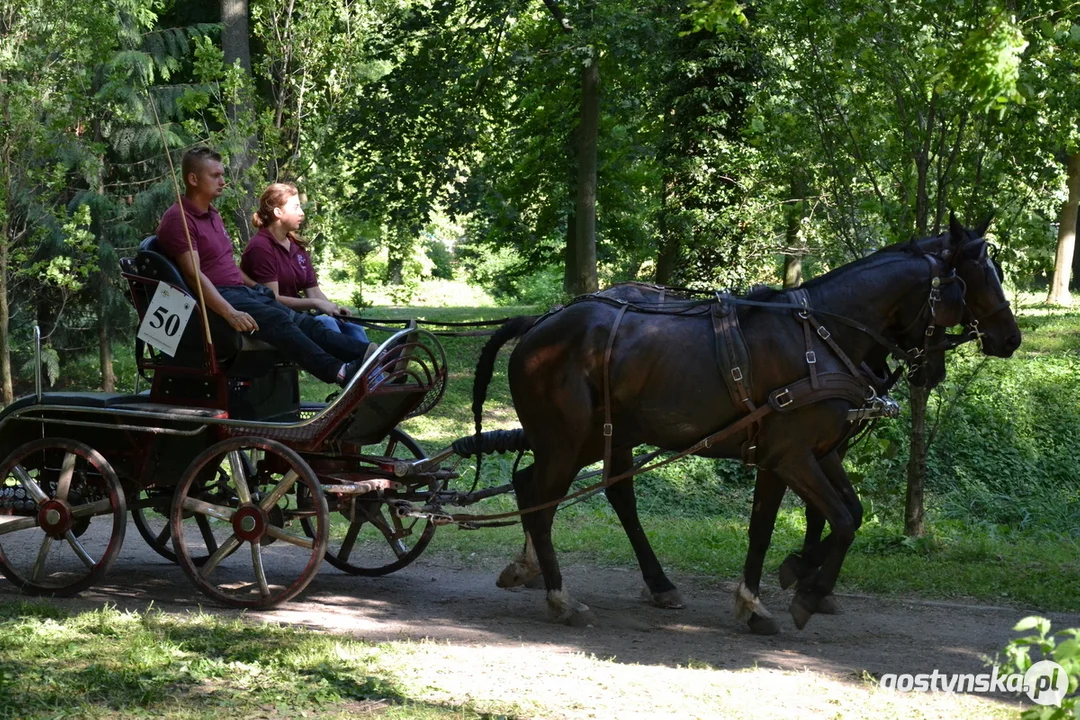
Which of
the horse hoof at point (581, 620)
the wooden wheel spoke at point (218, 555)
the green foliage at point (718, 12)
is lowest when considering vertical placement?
the horse hoof at point (581, 620)

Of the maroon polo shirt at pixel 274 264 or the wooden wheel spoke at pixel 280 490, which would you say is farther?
the maroon polo shirt at pixel 274 264

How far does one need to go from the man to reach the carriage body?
0.14 metres

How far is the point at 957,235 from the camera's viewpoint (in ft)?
22.4

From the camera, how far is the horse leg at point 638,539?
733cm

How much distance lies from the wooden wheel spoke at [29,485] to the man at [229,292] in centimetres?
159

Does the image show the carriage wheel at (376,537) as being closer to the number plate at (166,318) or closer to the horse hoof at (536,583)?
the horse hoof at (536,583)

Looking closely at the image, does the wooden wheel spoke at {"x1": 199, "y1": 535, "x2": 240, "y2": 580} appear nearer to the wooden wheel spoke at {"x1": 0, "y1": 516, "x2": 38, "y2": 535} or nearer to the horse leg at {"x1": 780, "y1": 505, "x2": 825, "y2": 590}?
the wooden wheel spoke at {"x1": 0, "y1": 516, "x2": 38, "y2": 535}

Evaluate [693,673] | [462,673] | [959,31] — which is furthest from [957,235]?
[462,673]

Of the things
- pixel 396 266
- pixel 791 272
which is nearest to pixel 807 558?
pixel 791 272

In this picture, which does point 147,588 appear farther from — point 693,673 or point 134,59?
point 134,59

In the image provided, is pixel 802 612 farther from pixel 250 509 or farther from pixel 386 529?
pixel 250 509

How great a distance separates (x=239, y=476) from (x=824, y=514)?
3.37 metres

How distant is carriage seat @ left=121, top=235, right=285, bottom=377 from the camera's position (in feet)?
22.7

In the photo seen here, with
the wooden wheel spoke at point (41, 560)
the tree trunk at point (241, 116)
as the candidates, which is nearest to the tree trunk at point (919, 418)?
the wooden wheel spoke at point (41, 560)
